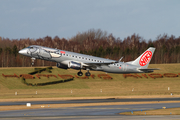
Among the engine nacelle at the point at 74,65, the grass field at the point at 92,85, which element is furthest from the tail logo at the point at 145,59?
the grass field at the point at 92,85

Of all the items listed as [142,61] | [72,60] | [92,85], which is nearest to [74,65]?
[72,60]

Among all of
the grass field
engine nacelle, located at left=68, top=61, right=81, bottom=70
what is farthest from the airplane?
the grass field

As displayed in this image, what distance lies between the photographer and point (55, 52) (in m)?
57.5

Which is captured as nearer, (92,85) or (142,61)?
(142,61)

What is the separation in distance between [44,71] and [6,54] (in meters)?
53.8

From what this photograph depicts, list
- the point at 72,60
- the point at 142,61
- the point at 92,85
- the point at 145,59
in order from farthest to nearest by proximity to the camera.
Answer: the point at 92,85 < the point at 145,59 < the point at 142,61 < the point at 72,60

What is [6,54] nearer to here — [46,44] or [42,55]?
[46,44]

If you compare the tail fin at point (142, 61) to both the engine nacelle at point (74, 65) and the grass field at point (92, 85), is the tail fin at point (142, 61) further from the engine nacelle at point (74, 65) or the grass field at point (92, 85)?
the grass field at point (92, 85)

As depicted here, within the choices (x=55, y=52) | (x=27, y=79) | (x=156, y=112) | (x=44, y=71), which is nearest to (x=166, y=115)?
(x=156, y=112)

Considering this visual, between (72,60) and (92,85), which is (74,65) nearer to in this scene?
(72,60)

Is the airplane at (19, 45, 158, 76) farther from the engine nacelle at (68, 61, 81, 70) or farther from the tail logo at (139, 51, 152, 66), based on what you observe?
the tail logo at (139, 51, 152, 66)

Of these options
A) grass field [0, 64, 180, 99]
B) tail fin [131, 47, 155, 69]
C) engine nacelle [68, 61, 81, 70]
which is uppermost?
tail fin [131, 47, 155, 69]

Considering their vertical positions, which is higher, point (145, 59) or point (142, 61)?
point (145, 59)

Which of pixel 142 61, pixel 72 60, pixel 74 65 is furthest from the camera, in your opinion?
pixel 142 61
